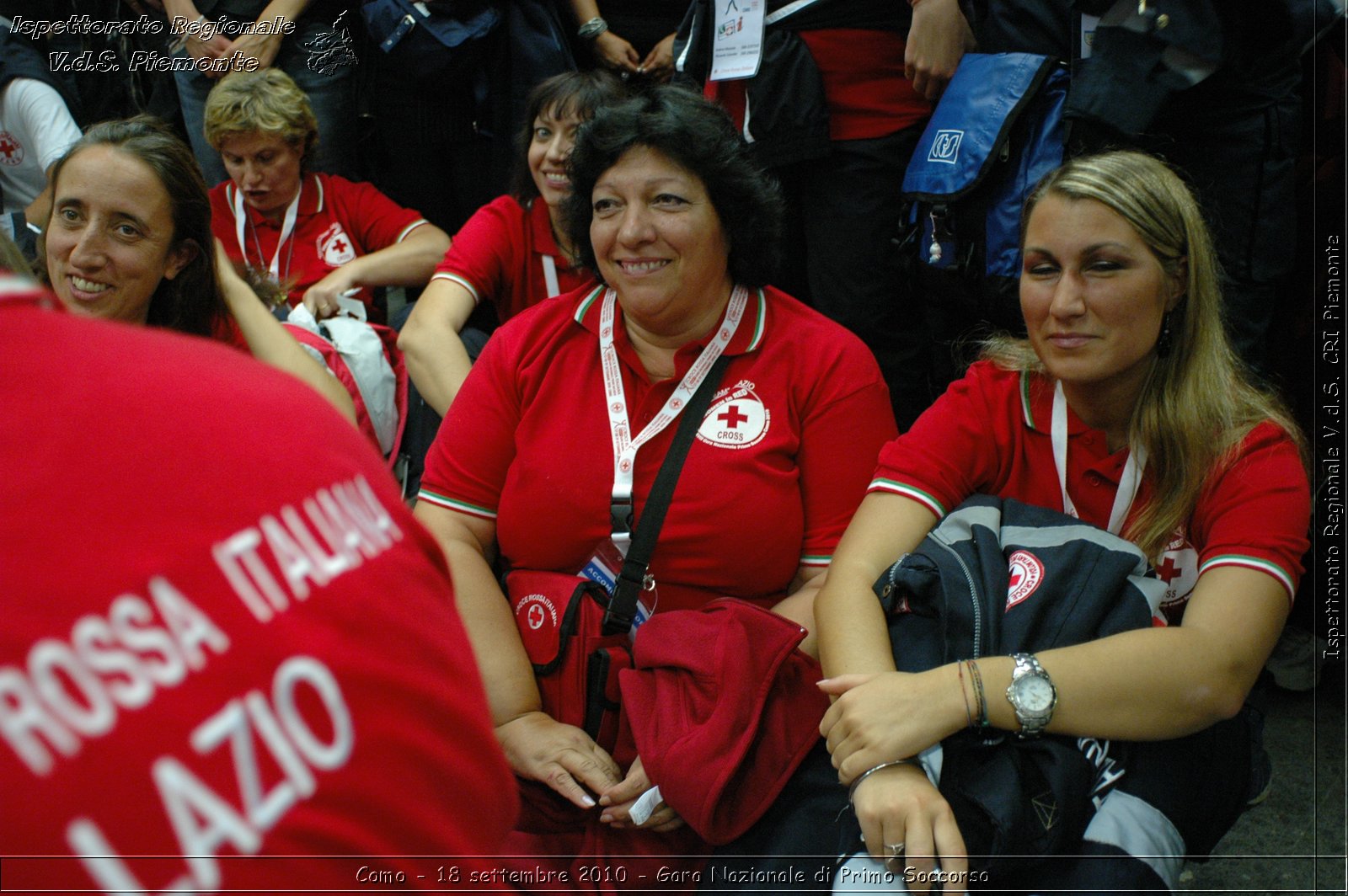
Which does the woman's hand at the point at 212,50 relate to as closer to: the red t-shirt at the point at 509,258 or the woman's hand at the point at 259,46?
the woman's hand at the point at 259,46

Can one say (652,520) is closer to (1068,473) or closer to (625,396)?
(625,396)

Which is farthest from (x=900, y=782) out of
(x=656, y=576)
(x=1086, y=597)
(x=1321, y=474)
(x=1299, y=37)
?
(x=1299, y=37)

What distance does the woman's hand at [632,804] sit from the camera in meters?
1.77

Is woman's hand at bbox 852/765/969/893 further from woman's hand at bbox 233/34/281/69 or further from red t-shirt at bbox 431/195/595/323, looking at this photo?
woman's hand at bbox 233/34/281/69

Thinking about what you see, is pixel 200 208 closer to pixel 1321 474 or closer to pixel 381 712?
pixel 381 712

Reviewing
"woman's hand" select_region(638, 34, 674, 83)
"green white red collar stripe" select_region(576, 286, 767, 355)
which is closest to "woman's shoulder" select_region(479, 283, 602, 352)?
"green white red collar stripe" select_region(576, 286, 767, 355)

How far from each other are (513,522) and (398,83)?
2120mm

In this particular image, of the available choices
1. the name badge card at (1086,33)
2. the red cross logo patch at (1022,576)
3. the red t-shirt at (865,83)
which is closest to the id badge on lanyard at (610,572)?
the red cross logo patch at (1022,576)

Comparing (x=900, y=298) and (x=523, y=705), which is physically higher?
(x=900, y=298)

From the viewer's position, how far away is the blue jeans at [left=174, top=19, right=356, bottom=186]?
3766mm

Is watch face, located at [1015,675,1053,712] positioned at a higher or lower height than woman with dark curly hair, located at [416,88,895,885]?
lower

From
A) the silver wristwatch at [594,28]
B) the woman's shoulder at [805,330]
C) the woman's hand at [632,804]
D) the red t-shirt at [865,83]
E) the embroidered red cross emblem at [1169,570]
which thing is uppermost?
the silver wristwatch at [594,28]

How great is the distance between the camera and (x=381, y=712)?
2.15 ft

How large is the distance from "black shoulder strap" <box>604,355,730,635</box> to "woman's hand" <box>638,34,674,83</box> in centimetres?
154
